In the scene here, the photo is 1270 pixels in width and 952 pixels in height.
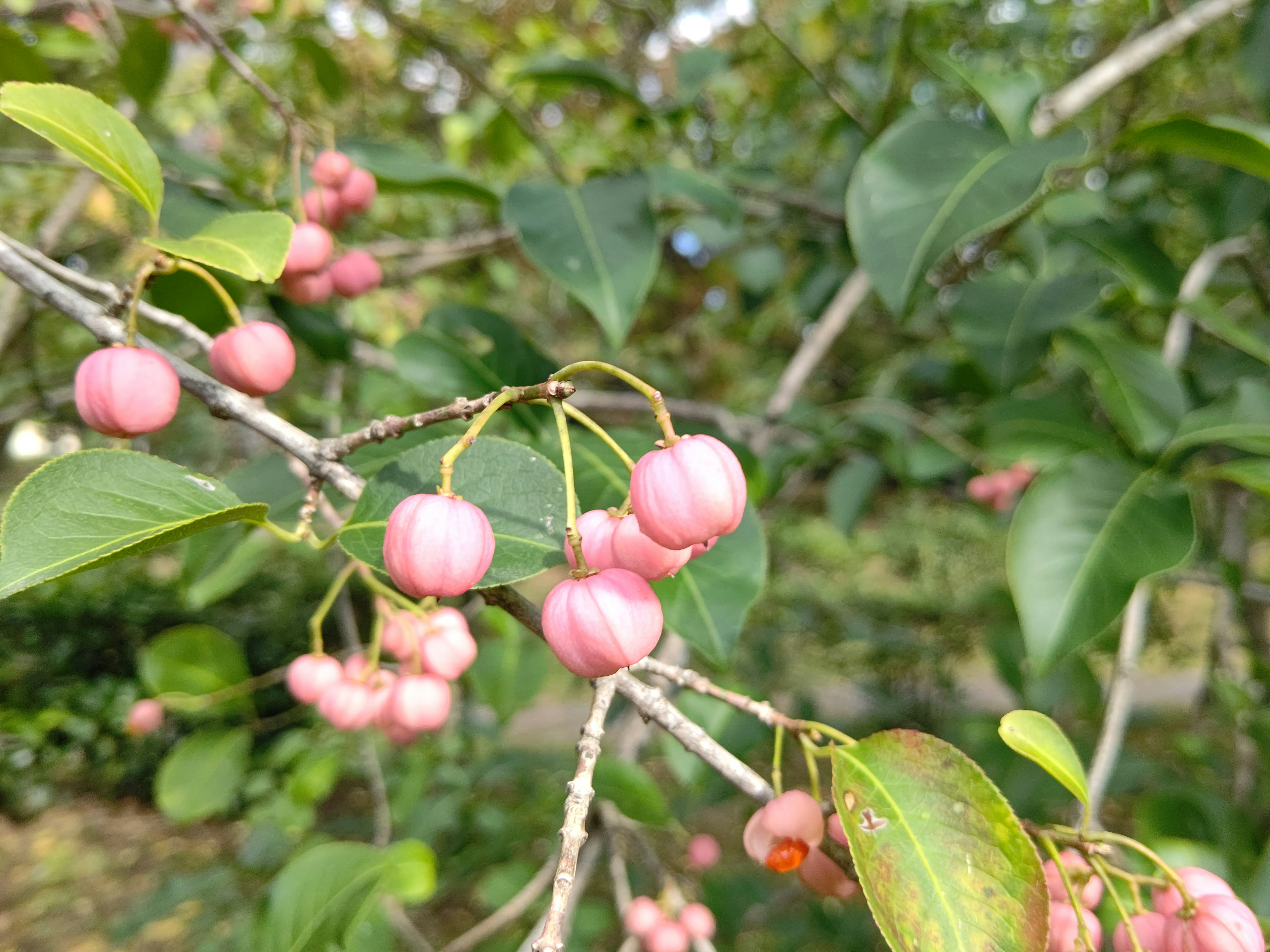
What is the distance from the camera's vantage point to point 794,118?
2.47 metres

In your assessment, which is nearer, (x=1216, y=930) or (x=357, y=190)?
(x=1216, y=930)

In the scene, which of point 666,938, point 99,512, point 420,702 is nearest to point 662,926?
point 666,938

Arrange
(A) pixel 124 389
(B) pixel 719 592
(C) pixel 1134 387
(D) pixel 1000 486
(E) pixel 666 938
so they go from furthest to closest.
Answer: (D) pixel 1000 486, (C) pixel 1134 387, (E) pixel 666 938, (B) pixel 719 592, (A) pixel 124 389

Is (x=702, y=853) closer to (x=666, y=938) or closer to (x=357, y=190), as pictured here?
(x=666, y=938)

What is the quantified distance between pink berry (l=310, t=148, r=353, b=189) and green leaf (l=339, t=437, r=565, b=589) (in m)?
0.48

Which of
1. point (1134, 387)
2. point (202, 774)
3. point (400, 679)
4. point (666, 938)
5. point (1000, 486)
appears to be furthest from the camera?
point (1000, 486)

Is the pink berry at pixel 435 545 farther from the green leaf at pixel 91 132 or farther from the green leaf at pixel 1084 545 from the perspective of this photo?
the green leaf at pixel 1084 545

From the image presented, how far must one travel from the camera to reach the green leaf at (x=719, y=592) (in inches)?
25.2

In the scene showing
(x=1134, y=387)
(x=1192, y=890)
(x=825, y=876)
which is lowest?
(x=825, y=876)

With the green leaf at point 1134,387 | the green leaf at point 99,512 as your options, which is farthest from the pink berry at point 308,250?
the green leaf at point 1134,387

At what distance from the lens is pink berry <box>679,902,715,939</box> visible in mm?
918

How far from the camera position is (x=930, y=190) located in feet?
2.68

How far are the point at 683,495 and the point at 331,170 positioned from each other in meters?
0.66

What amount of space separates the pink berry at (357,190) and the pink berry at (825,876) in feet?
2.67
